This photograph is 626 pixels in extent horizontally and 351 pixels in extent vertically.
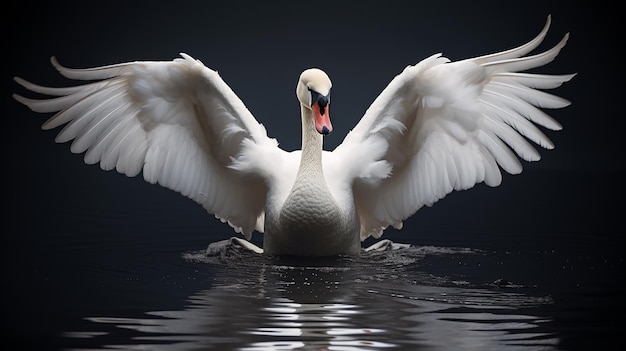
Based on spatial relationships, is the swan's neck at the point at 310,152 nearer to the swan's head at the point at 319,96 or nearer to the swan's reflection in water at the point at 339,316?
the swan's head at the point at 319,96

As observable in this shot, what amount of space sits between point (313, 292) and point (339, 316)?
2.11 ft

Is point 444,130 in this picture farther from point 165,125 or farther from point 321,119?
point 165,125

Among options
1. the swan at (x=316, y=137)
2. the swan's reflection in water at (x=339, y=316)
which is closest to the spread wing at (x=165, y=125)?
the swan at (x=316, y=137)

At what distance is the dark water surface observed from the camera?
14.1 ft

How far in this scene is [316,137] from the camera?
661 cm

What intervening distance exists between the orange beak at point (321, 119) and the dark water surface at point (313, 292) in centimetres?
80

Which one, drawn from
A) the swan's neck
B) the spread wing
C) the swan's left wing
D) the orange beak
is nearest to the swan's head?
the orange beak

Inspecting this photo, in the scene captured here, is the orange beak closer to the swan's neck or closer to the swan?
the swan

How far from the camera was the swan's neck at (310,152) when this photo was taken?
641 cm

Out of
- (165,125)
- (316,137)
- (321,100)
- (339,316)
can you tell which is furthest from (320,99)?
(339,316)

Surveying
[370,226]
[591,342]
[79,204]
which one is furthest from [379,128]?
[79,204]

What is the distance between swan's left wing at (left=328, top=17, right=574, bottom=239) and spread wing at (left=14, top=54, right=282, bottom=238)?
2.21 feet

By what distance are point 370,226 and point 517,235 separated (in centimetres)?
122

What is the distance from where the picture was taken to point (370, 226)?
734 cm
